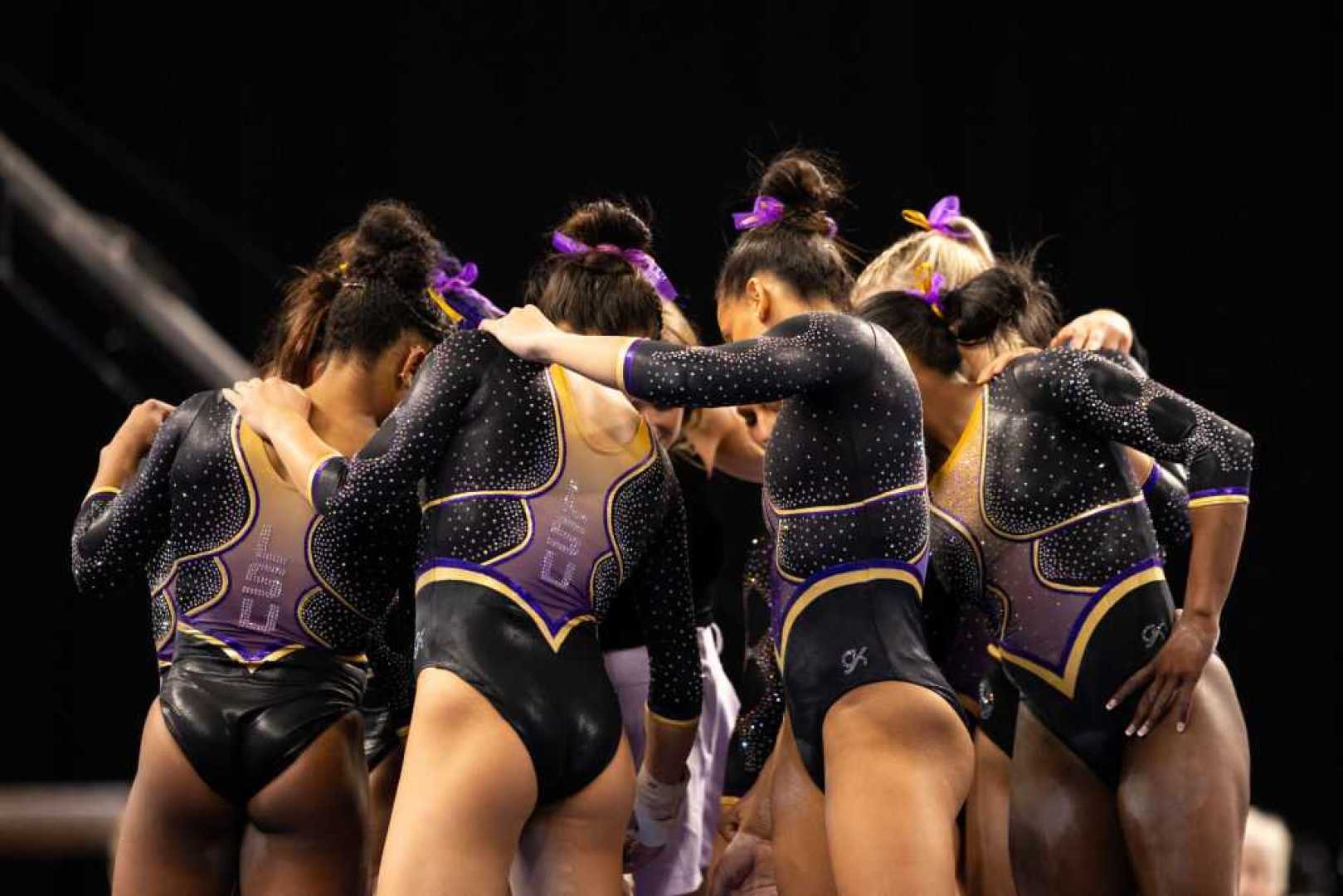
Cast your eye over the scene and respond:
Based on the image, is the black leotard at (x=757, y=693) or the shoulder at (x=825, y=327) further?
the black leotard at (x=757, y=693)

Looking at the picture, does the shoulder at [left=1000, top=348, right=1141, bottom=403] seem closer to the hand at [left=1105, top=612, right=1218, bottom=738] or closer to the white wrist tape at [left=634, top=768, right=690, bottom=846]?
the hand at [left=1105, top=612, right=1218, bottom=738]

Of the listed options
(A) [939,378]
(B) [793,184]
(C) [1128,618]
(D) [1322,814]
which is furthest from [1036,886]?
(D) [1322,814]

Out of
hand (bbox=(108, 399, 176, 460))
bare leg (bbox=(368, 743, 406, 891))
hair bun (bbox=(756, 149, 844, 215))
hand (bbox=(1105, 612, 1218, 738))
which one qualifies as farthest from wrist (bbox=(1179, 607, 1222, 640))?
hand (bbox=(108, 399, 176, 460))

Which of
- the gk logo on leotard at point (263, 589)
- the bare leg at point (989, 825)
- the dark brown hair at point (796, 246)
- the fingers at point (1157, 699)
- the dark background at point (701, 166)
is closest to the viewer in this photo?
the fingers at point (1157, 699)

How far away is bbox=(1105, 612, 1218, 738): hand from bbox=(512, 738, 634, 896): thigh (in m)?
0.77

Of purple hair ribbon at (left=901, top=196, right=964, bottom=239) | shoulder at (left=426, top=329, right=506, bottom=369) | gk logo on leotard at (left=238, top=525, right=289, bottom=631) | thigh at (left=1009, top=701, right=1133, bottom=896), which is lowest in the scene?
thigh at (left=1009, top=701, right=1133, bottom=896)

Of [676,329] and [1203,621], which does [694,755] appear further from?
[1203,621]

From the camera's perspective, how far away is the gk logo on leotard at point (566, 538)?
2148 mm

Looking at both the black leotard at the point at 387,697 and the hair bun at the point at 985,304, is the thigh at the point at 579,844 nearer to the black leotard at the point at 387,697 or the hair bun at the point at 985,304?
the black leotard at the point at 387,697

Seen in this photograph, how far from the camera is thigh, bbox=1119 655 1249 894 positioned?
227cm

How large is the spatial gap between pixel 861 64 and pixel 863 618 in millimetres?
2997

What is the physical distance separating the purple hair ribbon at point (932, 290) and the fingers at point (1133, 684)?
2.07ft

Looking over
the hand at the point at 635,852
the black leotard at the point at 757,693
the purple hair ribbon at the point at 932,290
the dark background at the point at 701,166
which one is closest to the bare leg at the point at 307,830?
the hand at the point at 635,852

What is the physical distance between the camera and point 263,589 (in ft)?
7.91
